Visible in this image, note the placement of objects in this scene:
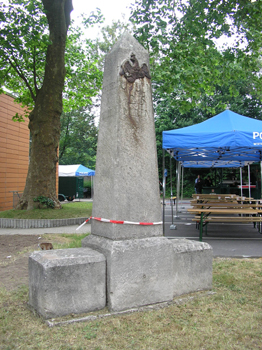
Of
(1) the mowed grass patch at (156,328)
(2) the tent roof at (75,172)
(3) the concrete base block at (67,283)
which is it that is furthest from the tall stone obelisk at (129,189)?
(2) the tent roof at (75,172)

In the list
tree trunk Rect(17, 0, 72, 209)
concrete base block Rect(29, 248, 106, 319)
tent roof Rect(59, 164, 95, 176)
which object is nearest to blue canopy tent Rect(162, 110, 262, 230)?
tree trunk Rect(17, 0, 72, 209)

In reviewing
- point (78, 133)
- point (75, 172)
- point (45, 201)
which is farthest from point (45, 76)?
point (78, 133)

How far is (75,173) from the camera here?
2666 centimetres

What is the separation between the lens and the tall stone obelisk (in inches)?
141

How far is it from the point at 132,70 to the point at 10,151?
15071 millimetres

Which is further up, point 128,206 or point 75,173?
point 75,173

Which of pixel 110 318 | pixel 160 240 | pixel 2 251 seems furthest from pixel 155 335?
pixel 2 251

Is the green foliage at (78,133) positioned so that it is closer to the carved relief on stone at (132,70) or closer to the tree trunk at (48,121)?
the tree trunk at (48,121)

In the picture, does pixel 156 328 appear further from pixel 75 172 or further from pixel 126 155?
pixel 75 172

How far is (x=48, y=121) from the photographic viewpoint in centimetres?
1221

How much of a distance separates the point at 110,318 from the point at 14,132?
1631cm

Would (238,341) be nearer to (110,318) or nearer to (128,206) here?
(110,318)

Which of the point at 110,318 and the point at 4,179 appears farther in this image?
the point at 4,179

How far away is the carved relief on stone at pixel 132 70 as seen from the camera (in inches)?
153
